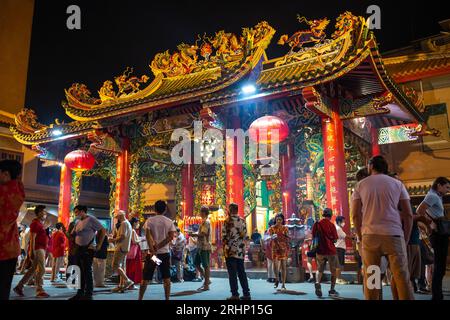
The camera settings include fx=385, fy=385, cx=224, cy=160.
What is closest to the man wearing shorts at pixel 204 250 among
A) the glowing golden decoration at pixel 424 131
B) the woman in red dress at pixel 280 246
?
the woman in red dress at pixel 280 246

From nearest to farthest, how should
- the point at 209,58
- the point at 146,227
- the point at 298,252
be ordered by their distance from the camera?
the point at 146,227, the point at 298,252, the point at 209,58

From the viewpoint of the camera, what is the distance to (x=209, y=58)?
502 inches

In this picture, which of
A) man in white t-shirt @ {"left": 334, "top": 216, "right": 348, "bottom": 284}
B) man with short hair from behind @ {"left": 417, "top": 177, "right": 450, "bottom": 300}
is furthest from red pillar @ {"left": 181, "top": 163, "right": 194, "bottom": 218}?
man with short hair from behind @ {"left": 417, "top": 177, "right": 450, "bottom": 300}

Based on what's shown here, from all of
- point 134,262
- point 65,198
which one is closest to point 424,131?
point 134,262

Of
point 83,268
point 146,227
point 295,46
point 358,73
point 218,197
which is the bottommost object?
point 83,268

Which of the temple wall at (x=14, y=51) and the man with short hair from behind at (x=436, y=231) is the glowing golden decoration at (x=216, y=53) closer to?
the man with short hair from behind at (x=436, y=231)

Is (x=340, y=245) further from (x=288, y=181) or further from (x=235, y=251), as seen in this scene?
(x=288, y=181)

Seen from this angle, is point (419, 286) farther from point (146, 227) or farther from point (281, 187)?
point (281, 187)

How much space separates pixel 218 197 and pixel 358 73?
5.01m

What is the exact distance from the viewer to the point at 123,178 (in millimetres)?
13055

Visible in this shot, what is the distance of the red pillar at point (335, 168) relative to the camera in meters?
9.22

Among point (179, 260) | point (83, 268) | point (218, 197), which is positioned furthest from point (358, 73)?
point (83, 268)

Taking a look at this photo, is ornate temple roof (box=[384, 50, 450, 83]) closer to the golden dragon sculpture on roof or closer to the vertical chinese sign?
the golden dragon sculpture on roof

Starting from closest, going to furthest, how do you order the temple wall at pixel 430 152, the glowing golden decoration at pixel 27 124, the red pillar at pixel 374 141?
the red pillar at pixel 374 141, the temple wall at pixel 430 152, the glowing golden decoration at pixel 27 124
